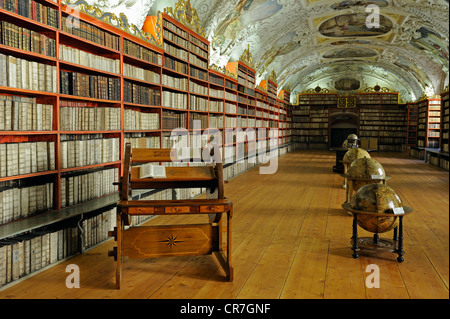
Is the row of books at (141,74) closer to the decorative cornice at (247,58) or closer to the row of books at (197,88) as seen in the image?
the row of books at (197,88)

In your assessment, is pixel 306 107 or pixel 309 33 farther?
pixel 306 107

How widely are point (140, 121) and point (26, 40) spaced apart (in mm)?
2770

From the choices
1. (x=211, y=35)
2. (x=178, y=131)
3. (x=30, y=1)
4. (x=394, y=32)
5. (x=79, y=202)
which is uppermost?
(x=394, y=32)

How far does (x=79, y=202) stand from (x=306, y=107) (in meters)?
23.8

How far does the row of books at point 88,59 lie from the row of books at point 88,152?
1094 millimetres

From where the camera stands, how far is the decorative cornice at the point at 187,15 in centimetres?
839

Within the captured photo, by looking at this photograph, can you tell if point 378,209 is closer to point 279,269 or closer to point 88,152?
point 279,269

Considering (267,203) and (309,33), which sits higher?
(309,33)

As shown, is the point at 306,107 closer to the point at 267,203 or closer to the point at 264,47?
the point at 264,47

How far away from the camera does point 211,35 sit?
11508mm

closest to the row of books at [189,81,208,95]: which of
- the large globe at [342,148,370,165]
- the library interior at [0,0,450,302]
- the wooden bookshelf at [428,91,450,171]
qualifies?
the library interior at [0,0,450,302]

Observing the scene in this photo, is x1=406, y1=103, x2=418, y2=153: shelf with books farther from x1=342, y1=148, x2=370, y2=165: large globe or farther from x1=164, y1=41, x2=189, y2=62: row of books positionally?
x1=164, y1=41, x2=189, y2=62: row of books
